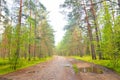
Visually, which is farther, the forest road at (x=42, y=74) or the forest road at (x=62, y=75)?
the forest road at (x=42, y=74)

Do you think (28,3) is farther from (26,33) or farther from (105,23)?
(105,23)

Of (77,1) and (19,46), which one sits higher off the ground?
(77,1)

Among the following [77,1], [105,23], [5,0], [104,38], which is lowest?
[104,38]

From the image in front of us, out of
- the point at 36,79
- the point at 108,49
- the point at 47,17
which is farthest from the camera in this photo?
the point at 47,17

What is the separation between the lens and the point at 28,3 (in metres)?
20.9

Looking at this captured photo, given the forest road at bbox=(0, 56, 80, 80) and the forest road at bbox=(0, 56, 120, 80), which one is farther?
the forest road at bbox=(0, 56, 80, 80)

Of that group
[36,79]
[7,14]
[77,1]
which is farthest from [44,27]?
[36,79]

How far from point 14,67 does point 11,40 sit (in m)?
2.68

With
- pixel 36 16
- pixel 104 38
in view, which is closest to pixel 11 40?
pixel 104 38

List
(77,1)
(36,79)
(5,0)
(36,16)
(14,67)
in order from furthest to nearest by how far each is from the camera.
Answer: (36,16), (77,1), (5,0), (14,67), (36,79)

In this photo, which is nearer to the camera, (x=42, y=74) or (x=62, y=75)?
(x=62, y=75)

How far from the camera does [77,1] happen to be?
1095 inches

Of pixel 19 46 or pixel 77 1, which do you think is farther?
pixel 77 1

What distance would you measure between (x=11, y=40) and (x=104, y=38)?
29.5ft
